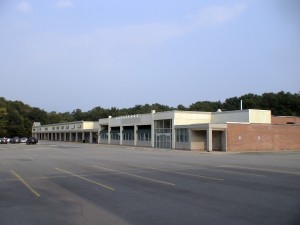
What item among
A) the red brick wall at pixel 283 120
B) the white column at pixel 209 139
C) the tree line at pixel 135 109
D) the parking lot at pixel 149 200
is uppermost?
the tree line at pixel 135 109

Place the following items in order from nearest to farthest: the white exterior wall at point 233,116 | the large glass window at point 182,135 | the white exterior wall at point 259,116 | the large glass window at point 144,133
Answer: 1. the white exterior wall at point 259,116
2. the large glass window at point 182,135
3. the white exterior wall at point 233,116
4. the large glass window at point 144,133

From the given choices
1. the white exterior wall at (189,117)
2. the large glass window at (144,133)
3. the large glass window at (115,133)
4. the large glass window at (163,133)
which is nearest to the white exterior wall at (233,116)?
the white exterior wall at (189,117)

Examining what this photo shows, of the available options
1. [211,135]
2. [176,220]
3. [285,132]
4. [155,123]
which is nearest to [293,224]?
[176,220]

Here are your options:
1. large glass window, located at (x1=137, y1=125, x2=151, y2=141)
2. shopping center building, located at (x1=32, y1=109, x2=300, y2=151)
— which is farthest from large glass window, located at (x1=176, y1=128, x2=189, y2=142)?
large glass window, located at (x1=137, y1=125, x2=151, y2=141)

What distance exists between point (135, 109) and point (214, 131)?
300 feet

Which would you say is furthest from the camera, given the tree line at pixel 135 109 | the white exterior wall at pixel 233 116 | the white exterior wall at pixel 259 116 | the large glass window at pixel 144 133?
the tree line at pixel 135 109

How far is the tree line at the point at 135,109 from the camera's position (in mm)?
99000

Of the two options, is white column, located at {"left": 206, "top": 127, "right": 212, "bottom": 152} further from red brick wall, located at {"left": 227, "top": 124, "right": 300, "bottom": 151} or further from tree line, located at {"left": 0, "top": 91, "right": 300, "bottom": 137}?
tree line, located at {"left": 0, "top": 91, "right": 300, "bottom": 137}

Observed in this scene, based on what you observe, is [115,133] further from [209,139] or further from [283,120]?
[209,139]

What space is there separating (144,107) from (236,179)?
127408 mm

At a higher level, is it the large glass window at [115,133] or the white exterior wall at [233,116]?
the white exterior wall at [233,116]

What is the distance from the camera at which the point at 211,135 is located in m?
50.5

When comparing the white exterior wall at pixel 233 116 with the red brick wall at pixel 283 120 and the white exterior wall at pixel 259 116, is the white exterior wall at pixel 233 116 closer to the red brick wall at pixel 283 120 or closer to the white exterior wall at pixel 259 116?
the white exterior wall at pixel 259 116

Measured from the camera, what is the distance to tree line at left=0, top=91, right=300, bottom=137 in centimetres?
9900
